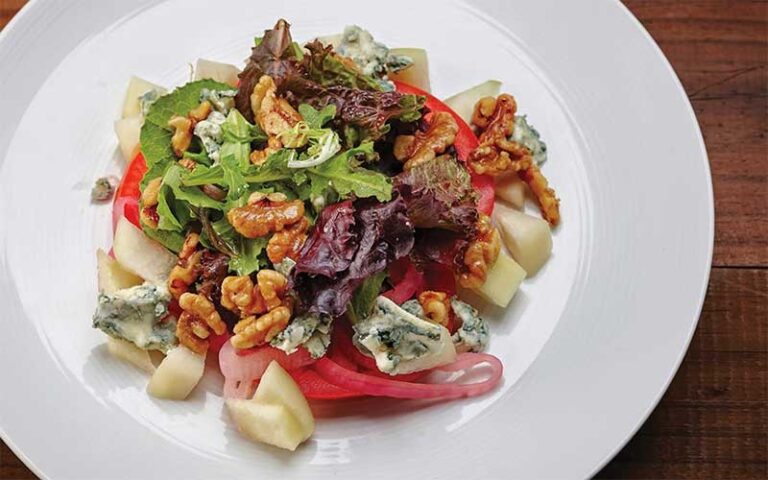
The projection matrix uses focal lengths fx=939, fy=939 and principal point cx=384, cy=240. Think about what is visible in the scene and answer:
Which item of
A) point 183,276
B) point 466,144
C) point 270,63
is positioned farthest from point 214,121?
point 466,144

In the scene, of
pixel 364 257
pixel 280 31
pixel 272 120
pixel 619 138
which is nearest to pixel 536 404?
pixel 364 257

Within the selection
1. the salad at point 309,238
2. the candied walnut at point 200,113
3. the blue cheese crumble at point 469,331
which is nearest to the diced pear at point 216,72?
the salad at point 309,238

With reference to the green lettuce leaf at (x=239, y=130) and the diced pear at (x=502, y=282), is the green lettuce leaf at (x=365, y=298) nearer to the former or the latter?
the diced pear at (x=502, y=282)

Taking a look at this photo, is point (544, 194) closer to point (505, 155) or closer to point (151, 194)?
point (505, 155)

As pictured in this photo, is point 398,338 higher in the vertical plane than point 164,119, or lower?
lower

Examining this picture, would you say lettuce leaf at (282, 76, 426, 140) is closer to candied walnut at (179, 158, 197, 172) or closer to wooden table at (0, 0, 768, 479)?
candied walnut at (179, 158, 197, 172)

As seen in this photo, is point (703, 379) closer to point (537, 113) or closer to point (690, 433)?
point (690, 433)
